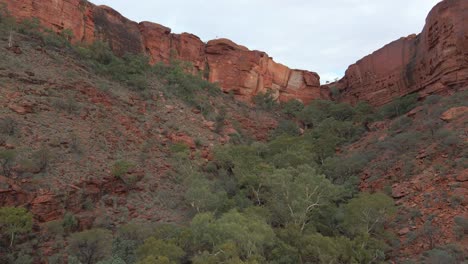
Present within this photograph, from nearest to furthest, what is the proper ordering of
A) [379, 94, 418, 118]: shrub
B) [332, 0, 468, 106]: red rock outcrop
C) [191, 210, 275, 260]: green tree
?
[191, 210, 275, 260]: green tree
[332, 0, 468, 106]: red rock outcrop
[379, 94, 418, 118]: shrub

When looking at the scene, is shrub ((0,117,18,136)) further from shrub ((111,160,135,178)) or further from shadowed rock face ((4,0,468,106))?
shadowed rock face ((4,0,468,106))

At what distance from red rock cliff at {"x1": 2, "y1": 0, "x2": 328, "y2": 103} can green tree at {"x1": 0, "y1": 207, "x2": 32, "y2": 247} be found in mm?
21015

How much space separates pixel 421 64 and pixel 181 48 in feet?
81.5

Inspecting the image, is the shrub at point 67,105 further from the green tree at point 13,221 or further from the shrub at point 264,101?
the shrub at point 264,101

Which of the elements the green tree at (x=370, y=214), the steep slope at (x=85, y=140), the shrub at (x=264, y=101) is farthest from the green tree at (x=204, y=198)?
the shrub at (x=264, y=101)

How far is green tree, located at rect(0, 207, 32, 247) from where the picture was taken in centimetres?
1202

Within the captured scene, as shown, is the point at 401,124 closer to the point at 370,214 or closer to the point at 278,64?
the point at 370,214

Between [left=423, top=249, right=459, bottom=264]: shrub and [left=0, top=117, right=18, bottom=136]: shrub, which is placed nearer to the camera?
[left=423, top=249, right=459, bottom=264]: shrub

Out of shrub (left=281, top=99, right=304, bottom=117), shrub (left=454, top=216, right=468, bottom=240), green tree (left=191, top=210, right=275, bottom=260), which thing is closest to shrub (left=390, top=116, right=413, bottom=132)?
shrub (left=454, top=216, right=468, bottom=240)

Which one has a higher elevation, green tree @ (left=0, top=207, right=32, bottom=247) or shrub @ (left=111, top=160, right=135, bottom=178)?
shrub @ (left=111, top=160, right=135, bottom=178)

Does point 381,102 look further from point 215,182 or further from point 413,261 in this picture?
point 413,261

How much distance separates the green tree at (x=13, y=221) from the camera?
12023 millimetres

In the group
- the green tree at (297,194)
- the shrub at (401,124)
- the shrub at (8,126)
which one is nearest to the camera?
the shrub at (8,126)

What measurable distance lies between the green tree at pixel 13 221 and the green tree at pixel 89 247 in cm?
166
